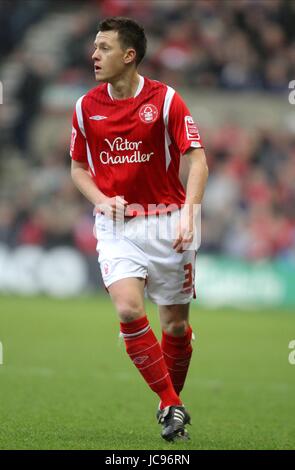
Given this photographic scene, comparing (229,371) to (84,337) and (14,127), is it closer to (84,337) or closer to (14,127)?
(84,337)

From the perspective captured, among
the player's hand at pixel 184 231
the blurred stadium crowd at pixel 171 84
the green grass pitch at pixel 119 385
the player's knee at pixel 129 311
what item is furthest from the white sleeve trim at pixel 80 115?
the blurred stadium crowd at pixel 171 84

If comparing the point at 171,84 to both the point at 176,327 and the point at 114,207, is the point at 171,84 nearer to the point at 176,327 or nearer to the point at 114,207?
the point at 176,327

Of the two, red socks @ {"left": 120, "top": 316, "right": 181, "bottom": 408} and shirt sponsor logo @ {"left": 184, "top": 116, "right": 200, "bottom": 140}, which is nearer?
red socks @ {"left": 120, "top": 316, "right": 181, "bottom": 408}

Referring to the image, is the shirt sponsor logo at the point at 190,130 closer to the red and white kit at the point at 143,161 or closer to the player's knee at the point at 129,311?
the red and white kit at the point at 143,161

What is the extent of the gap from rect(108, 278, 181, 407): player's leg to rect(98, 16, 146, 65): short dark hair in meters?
1.47

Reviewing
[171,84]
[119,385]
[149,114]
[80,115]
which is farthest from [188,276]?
[171,84]

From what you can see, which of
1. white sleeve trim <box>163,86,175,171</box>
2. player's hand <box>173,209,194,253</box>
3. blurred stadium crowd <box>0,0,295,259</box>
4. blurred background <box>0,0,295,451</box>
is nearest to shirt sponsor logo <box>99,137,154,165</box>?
white sleeve trim <box>163,86,175,171</box>

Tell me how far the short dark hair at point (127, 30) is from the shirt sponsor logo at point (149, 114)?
0.35m

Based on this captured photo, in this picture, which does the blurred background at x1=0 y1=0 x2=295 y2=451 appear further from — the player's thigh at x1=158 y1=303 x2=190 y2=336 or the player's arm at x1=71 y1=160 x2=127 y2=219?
the player's arm at x1=71 y1=160 x2=127 y2=219

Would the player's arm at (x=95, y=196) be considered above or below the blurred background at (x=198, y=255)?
above

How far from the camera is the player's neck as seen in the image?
256 inches

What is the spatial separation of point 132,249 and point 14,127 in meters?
15.2

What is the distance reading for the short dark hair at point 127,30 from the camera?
646 centimetres

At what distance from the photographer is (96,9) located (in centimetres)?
2270
